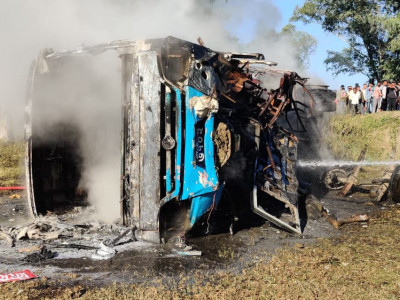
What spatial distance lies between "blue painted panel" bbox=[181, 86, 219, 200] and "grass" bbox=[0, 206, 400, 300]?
3.89 feet

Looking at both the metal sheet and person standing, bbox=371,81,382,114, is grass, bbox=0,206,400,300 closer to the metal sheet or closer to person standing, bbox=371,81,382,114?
the metal sheet

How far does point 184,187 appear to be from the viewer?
5.25 meters

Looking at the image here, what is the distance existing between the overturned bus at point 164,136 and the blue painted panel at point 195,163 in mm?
13

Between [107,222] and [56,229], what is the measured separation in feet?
2.65

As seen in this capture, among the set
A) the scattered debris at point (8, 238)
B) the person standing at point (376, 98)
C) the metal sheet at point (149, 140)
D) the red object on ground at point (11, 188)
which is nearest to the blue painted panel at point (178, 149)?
the metal sheet at point (149, 140)

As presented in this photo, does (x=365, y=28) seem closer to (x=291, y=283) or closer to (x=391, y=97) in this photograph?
(x=391, y=97)

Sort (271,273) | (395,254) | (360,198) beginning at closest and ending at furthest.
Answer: (271,273)
(395,254)
(360,198)

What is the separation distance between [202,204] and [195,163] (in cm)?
59

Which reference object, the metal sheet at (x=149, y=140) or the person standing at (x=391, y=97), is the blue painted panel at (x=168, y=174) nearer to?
the metal sheet at (x=149, y=140)

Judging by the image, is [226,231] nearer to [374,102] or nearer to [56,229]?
[56,229]

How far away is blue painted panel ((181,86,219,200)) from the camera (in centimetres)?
524

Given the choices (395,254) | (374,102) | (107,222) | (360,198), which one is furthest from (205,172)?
(374,102)

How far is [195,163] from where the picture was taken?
5.26 meters

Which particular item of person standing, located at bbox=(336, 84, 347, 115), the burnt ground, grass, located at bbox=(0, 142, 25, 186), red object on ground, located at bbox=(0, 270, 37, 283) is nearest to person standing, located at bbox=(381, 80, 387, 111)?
person standing, located at bbox=(336, 84, 347, 115)
